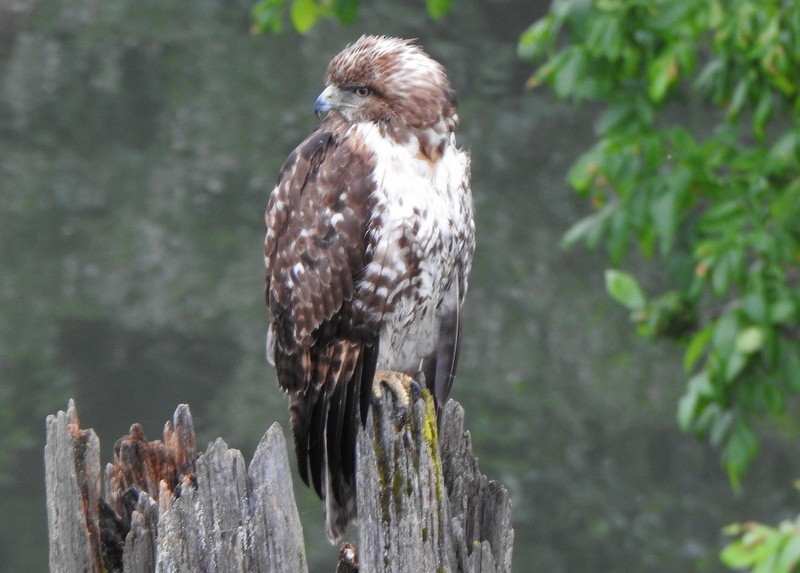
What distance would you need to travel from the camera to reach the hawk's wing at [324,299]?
10.6 feet

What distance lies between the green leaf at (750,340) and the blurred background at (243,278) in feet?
10.9

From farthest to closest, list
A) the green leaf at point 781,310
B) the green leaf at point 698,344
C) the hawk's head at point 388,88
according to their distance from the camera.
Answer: the green leaf at point 698,344, the green leaf at point 781,310, the hawk's head at point 388,88

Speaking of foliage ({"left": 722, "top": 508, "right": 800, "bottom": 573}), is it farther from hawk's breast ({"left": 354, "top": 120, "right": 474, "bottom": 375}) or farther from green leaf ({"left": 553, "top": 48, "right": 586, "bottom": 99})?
green leaf ({"left": 553, "top": 48, "right": 586, "bottom": 99})

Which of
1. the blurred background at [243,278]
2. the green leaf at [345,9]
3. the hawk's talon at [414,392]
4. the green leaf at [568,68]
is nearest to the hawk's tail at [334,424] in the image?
the hawk's talon at [414,392]

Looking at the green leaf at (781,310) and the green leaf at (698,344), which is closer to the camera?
the green leaf at (781,310)

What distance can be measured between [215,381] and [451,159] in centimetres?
406

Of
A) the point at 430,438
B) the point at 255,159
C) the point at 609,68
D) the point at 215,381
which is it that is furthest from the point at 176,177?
the point at 430,438

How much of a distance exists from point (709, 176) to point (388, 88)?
1.52 metres

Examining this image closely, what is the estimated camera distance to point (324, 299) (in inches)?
129

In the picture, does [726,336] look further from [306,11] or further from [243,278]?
[243,278]

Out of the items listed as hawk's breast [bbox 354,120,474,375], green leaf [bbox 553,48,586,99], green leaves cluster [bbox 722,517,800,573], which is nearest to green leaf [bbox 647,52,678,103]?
green leaf [bbox 553,48,586,99]

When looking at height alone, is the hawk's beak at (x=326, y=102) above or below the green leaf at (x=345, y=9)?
below

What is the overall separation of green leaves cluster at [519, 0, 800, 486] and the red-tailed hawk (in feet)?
3.36

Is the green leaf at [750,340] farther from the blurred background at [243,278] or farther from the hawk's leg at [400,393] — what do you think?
the blurred background at [243,278]
